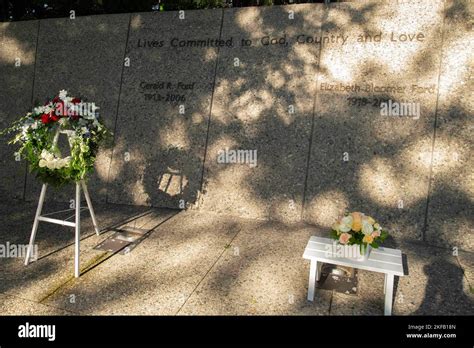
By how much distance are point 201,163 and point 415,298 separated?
375 cm

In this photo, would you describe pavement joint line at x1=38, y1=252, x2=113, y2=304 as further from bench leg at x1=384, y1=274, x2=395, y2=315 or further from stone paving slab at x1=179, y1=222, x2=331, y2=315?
bench leg at x1=384, y1=274, x2=395, y2=315

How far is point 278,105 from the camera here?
543cm

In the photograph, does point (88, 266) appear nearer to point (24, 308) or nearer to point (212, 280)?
point (24, 308)

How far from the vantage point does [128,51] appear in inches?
245

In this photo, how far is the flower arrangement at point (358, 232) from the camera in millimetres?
2929

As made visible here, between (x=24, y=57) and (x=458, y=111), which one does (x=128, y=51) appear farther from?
(x=458, y=111)

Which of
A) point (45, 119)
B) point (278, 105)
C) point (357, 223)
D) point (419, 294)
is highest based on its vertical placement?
point (278, 105)

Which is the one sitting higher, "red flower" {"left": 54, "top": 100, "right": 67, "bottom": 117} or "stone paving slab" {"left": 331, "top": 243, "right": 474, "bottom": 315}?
"red flower" {"left": 54, "top": 100, "right": 67, "bottom": 117}

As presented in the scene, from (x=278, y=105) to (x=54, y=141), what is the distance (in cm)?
336

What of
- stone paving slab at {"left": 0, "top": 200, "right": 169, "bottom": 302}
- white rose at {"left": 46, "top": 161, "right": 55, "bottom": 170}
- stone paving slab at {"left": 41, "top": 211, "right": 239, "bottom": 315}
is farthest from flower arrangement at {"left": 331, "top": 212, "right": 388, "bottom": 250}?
white rose at {"left": 46, "top": 161, "right": 55, "bottom": 170}

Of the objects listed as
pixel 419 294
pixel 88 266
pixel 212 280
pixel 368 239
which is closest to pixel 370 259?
pixel 368 239

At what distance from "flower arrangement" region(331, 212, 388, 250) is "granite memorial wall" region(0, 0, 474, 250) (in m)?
2.08

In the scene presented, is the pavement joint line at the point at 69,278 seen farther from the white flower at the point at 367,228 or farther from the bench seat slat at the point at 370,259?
the white flower at the point at 367,228

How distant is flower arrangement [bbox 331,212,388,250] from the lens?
2929 mm
